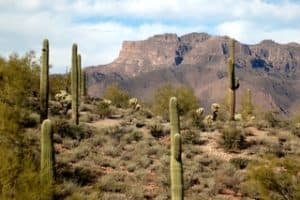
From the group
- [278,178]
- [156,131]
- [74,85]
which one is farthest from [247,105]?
→ [278,178]

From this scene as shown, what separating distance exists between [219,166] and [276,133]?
6628 mm

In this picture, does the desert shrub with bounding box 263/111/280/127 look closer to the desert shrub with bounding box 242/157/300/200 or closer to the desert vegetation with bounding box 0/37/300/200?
the desert vegetation with bounding box 0/37/300/200

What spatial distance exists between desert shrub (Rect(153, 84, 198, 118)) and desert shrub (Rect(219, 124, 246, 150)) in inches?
456

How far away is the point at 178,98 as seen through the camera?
40125 mm

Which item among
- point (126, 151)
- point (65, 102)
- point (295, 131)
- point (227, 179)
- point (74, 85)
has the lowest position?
point (227, 179)

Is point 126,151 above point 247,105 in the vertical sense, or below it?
below

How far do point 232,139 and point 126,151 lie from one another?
16.0 feet

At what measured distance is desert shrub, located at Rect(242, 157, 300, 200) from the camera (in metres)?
16.0

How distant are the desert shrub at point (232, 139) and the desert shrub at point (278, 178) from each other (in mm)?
9766

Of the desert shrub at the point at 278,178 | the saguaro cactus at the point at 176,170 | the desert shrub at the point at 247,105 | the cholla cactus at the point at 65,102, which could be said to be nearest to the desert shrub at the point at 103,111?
the cholla cactus at the point at 65,102

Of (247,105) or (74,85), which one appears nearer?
(74,85)

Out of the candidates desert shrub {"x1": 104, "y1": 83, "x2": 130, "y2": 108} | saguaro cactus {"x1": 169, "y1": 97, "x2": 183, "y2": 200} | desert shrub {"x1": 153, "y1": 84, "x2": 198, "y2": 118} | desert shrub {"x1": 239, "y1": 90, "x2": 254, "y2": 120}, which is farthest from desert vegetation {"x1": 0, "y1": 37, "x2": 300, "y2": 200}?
desert shrub {"x1": 104, "y1": 83, "x2": 130, "y2": 108}

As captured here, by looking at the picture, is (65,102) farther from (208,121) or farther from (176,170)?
(176,170)

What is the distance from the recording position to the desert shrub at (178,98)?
1571 inches
